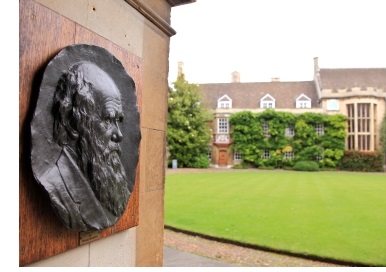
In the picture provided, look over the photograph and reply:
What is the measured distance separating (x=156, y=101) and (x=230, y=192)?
31.7ft

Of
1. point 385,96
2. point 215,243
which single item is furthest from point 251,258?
point 385,96

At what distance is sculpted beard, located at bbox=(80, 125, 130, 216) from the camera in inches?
66.9

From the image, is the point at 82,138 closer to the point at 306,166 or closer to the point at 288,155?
the point at 306,166

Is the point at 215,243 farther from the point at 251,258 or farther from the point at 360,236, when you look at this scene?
the point at 360,236

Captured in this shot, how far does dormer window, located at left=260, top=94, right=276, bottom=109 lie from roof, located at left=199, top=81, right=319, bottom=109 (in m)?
0.51

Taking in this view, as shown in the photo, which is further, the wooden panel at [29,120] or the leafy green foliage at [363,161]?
the leafy green foliage at [363,161]

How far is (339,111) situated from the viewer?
29.2 meters

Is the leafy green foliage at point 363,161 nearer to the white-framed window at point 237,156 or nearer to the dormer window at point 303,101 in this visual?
the dormer window at point 303,101

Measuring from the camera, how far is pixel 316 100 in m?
31.5

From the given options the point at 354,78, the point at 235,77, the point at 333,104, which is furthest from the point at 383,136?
the point at 235,77

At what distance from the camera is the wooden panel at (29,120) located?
1.46 m

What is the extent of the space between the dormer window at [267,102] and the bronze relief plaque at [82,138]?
30951 mm

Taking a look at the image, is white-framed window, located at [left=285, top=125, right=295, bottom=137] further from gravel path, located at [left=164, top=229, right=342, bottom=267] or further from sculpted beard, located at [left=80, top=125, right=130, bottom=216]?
sculpted beard, located at [left=80, top=125, right=130, bottom=216]

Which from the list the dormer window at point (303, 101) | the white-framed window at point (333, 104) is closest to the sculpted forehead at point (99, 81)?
the white-framed window at point (333, 104)
